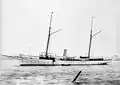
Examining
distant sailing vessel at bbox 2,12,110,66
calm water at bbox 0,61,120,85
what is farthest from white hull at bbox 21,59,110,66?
calm water at bbox 0,61,120,85

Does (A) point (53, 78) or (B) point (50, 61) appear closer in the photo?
(A) point (53, 78)

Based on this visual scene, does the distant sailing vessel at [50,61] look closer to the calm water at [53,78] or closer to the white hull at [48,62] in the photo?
the white hull at [48,62]

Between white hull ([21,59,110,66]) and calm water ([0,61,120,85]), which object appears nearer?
calm water ([0,61,120,85])

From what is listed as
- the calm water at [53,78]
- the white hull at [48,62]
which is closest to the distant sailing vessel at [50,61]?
the white hull at [48,62]

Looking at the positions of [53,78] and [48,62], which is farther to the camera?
[48,62]

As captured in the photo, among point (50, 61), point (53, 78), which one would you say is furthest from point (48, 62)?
point (53, 78)

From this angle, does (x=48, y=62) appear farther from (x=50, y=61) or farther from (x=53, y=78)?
(x=53, y=78)

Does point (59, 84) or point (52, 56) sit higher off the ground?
point (52, 56)

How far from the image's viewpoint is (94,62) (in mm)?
97375

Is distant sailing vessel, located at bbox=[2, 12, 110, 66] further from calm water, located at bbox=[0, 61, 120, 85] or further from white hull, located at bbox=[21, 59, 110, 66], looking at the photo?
calm water, located at bbox=[0, 61, 120, 85]

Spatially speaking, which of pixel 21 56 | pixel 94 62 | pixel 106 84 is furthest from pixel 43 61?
pixel 106 84

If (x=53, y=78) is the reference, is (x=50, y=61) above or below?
above

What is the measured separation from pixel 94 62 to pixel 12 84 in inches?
2453

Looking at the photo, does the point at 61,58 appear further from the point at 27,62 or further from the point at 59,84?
the point at 59,84
